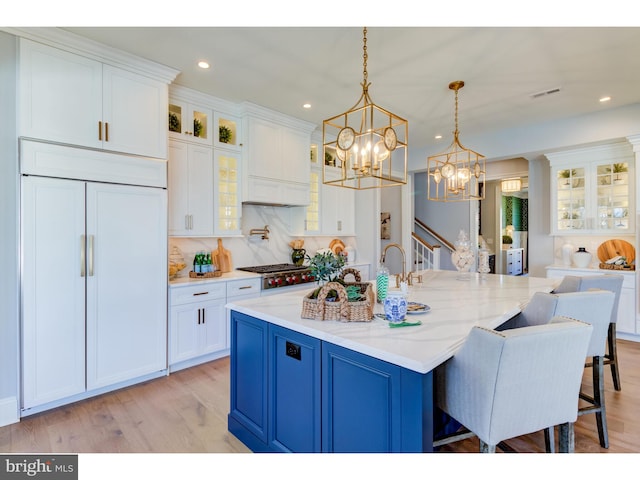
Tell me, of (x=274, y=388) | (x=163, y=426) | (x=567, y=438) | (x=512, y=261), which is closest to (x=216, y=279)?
(x=163, y=426)

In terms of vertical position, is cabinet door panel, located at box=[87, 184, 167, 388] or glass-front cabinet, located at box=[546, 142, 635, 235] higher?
glass-front cabinet, located at box=[546, 142, 635, 235]

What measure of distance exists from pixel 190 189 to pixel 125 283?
3.82 feet

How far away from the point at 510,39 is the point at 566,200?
305cm

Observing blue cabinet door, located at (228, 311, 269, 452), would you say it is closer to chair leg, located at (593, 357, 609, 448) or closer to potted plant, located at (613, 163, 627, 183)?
chair leg, located at (593, 357, 609, 448)

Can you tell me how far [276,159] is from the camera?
13.6 feet

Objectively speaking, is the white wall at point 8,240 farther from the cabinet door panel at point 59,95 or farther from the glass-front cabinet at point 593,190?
the glass-front cabinet at point 593,190

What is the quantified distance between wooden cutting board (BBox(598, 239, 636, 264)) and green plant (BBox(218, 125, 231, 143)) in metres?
4.99

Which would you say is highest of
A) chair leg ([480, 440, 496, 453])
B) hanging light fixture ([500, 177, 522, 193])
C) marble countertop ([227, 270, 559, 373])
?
hanging light fixture ([500, 177, 522, 193])

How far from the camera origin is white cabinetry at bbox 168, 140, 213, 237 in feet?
11.1

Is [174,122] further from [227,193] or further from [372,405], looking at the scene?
[372,405]

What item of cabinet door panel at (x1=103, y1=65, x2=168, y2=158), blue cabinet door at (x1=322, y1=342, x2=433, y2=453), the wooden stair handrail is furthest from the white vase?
cabinet door panel at (x1=103, y1=65, x2=168, y2=158)

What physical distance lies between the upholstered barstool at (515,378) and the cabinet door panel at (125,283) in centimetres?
249

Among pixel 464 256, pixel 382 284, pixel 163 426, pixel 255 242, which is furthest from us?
pixel 255 242

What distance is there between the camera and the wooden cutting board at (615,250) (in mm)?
4281
